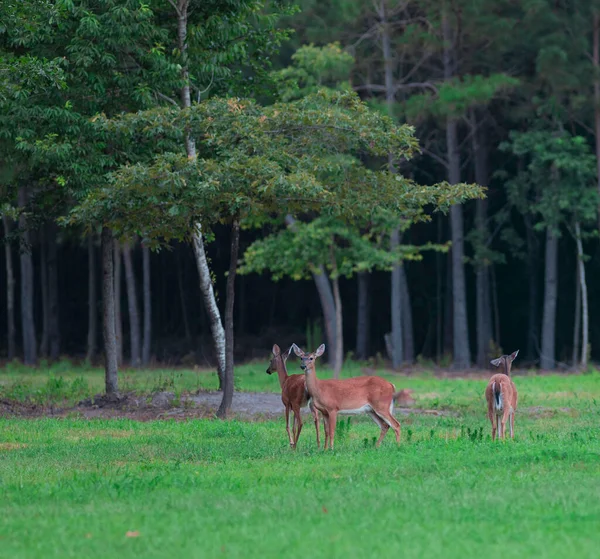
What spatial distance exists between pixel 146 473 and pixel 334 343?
856 inches

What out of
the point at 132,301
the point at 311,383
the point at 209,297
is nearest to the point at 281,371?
the point at 311,383

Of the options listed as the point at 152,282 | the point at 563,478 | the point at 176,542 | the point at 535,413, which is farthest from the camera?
the point at 152,282

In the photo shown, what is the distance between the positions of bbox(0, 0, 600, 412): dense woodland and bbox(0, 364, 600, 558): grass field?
12.1ft

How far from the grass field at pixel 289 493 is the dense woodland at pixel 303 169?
3.70m

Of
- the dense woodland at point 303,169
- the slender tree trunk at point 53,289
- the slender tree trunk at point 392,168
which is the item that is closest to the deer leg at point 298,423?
the dense woodland at point 303,169

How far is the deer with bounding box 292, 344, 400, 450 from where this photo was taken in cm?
1321

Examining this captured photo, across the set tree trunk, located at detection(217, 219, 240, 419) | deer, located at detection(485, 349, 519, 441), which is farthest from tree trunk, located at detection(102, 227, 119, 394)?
deer, located at detection(485, 349, 519, 441)

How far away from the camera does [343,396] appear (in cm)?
Answer: 1330

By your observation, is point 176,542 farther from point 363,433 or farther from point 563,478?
point 363,433

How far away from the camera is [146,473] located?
1155cm

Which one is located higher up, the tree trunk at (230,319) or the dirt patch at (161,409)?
the tree trunk at (230,319)

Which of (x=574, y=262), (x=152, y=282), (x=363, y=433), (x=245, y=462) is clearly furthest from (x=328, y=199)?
(x=152, y=282)

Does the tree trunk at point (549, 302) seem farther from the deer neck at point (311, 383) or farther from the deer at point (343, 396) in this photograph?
the deer neck at point (311, 383)

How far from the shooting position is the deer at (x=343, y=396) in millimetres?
13211
